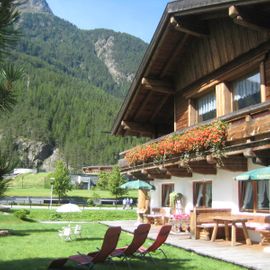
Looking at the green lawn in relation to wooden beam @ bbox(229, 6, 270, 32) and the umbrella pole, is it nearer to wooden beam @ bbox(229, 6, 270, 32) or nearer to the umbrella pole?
the umbrella pole

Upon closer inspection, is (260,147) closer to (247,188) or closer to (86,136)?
(247,188)

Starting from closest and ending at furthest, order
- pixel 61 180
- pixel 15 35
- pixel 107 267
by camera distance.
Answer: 1. pixel 15 35
2. pixel 107 267
3. pixel 61 180

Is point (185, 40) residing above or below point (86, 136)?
below

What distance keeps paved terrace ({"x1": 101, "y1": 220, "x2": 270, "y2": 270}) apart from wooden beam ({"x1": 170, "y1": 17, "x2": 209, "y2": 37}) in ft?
22.0

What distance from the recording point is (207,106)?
16375mm

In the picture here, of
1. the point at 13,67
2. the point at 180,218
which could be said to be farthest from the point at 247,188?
the point at 13,67

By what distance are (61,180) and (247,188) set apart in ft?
167

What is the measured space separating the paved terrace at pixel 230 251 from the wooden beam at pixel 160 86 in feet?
21.1

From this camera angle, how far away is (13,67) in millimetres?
5156

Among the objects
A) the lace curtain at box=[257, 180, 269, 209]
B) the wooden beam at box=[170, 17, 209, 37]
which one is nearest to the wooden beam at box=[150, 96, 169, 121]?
the wooden beam at box=[170, 17, 209, 37]

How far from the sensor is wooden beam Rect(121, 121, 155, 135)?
21.6m

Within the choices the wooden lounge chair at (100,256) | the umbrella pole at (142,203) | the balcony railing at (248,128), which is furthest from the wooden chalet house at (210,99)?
the wooden lounge chair at (100,256)

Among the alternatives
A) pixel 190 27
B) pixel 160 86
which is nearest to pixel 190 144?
pixel 190 27

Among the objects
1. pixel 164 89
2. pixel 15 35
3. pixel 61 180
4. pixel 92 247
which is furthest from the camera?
pixel 61 180
